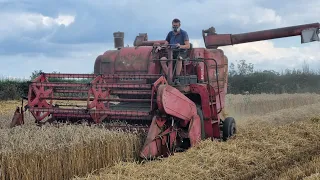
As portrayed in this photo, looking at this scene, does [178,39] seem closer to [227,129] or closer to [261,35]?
[227,129]

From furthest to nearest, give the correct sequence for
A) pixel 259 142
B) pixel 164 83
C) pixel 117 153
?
pixel 259 142 < pixel 164 83 < pixel 117 153

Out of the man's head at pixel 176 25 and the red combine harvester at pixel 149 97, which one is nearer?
the red combine harvester at pixel 149 97

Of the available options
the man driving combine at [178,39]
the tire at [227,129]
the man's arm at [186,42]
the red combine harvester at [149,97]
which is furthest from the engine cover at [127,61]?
the tire at [227,129]

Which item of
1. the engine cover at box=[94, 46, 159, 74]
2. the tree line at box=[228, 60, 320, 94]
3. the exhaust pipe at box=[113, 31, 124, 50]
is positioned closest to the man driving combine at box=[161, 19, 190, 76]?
the engine cover at box=[94, 46, 159, 74]

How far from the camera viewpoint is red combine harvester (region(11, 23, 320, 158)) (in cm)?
811

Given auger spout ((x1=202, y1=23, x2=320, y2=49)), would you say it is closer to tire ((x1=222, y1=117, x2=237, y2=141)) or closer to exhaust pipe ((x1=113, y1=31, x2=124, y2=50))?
exhaust pipe ((x1=113, y1=31, x2=124, y2=50))

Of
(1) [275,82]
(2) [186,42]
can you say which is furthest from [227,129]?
(1) [275,82]

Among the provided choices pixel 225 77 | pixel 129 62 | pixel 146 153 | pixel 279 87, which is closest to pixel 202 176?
pixel 146 153

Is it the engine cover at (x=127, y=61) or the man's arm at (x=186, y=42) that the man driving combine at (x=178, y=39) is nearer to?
the man's arm at (x=186, y=42)

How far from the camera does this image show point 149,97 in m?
8.96

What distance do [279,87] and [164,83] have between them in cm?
2614

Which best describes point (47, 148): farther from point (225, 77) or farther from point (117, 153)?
point (225, 77)

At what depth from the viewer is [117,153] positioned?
24.9 ft

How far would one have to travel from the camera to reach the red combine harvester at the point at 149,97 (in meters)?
8.11
